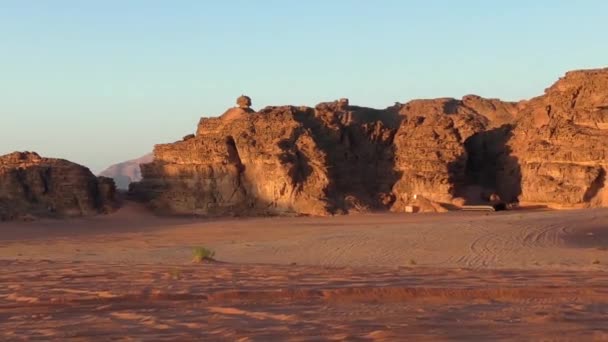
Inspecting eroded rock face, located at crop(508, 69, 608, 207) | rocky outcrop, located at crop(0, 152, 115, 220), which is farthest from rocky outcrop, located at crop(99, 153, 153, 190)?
eroded rock face, located at crop(508, 69, 608, 207)

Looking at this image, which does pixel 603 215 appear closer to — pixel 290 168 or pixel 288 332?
pixel 290 168

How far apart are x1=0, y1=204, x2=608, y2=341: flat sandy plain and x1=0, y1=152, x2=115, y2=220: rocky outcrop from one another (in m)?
11.1

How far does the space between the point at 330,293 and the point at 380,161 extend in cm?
2395

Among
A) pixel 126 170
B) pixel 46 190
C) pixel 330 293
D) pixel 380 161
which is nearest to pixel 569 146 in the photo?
pixel 380 161

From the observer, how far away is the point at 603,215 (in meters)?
23.5

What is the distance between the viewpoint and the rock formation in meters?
29.4

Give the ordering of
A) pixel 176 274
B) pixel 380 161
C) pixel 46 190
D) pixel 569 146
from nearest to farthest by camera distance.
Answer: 1. pixel 176 274
2. pixel 569 146
3. pixel 46 190
4. pixel 380 161

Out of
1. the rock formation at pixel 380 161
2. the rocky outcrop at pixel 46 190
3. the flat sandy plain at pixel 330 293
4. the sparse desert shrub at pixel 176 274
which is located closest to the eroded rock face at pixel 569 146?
the rock formation at pixel 380 161

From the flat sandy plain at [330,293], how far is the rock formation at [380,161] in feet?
29.9

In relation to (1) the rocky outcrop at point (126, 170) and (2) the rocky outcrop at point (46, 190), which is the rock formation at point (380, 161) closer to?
(2) the rocky outcrop at point (46, 190)

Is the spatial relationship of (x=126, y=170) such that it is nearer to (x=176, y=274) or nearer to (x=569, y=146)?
(x=569, y=146)

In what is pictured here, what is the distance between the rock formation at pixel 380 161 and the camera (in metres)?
29.4

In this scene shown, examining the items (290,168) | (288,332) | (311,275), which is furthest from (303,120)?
(288,332)

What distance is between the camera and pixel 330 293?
9.20 m
